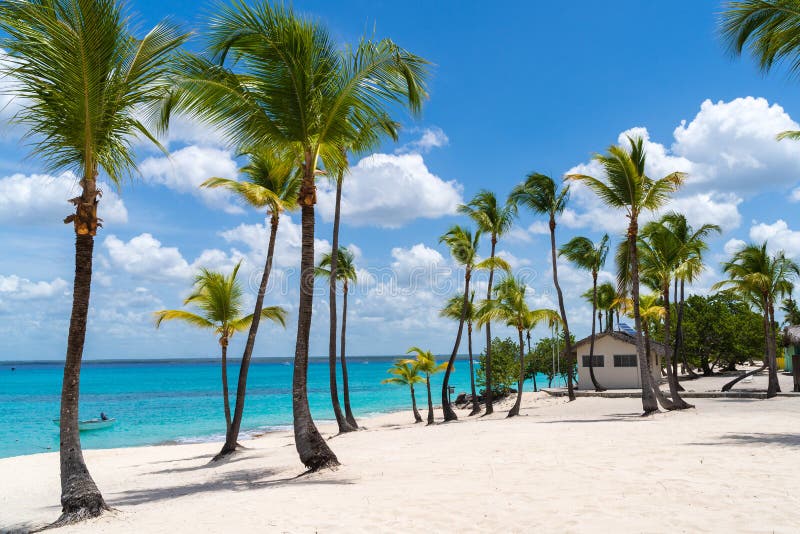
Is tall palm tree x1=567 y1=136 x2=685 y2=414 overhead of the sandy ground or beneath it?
overhead

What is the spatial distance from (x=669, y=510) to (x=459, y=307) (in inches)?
1044

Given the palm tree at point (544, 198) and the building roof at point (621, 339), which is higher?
the palm tree at point (544, 198)

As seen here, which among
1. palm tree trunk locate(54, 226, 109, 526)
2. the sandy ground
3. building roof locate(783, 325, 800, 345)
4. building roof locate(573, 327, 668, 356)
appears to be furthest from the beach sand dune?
building roof locate(573, 327, 668, 356)

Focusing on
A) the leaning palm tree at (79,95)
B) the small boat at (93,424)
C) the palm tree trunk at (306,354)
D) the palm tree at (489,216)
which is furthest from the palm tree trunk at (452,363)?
the small boat at (93,424)

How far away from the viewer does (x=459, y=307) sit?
3306cm

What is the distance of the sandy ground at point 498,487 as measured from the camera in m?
6.45

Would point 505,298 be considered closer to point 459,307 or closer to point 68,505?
point 459,307

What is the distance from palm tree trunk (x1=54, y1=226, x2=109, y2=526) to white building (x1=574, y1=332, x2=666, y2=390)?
104 ft

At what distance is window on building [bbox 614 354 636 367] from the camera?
115 feet

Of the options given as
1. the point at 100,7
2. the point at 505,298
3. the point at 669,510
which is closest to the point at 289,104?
the point at 100,7

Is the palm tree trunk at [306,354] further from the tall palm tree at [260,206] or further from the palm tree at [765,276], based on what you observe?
the palm tree at [765,276]

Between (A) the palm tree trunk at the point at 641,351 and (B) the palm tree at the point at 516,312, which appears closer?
(A) the palm tree trunk at the point at 641,351

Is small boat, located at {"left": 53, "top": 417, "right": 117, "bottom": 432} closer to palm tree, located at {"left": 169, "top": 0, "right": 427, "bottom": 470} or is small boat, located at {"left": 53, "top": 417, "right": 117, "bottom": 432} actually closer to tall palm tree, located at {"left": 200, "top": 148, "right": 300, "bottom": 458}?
tall palm tree, located at {"left": 200, "top": 148, "right": 300, "bottom": 458}

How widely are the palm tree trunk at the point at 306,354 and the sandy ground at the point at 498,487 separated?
1.48 feet
